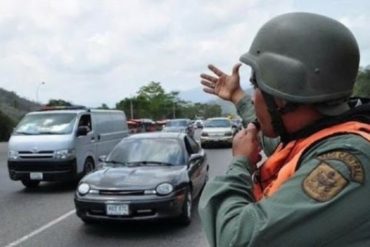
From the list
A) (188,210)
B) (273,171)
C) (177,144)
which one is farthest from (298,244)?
(177,144)

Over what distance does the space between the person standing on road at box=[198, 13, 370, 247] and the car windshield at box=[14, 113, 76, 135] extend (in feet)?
38.2

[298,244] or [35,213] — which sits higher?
[298,244]

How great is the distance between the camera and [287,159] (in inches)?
58.1

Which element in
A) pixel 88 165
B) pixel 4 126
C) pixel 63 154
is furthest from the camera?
pixel 4 126

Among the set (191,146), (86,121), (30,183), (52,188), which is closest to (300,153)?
(191,146)

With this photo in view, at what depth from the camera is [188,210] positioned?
805 centimetres

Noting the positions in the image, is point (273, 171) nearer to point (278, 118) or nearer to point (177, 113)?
point (278, 118)

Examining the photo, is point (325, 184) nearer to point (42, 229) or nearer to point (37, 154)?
point (42, 229)

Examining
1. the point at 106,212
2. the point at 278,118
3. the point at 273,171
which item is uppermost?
the point at 278,118

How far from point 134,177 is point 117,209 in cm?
62

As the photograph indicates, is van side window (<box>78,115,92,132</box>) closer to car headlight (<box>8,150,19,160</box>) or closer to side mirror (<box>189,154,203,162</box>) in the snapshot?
car headlight (<box>8,150,19,160</box>)

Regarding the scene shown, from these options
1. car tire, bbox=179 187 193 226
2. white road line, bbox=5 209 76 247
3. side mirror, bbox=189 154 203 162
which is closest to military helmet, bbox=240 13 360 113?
white road line, bbox=5 209 76 247

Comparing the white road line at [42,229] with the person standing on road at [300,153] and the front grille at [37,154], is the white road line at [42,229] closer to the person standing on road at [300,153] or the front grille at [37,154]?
the front grille at [37,154]

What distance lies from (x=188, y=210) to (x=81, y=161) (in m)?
5.52
